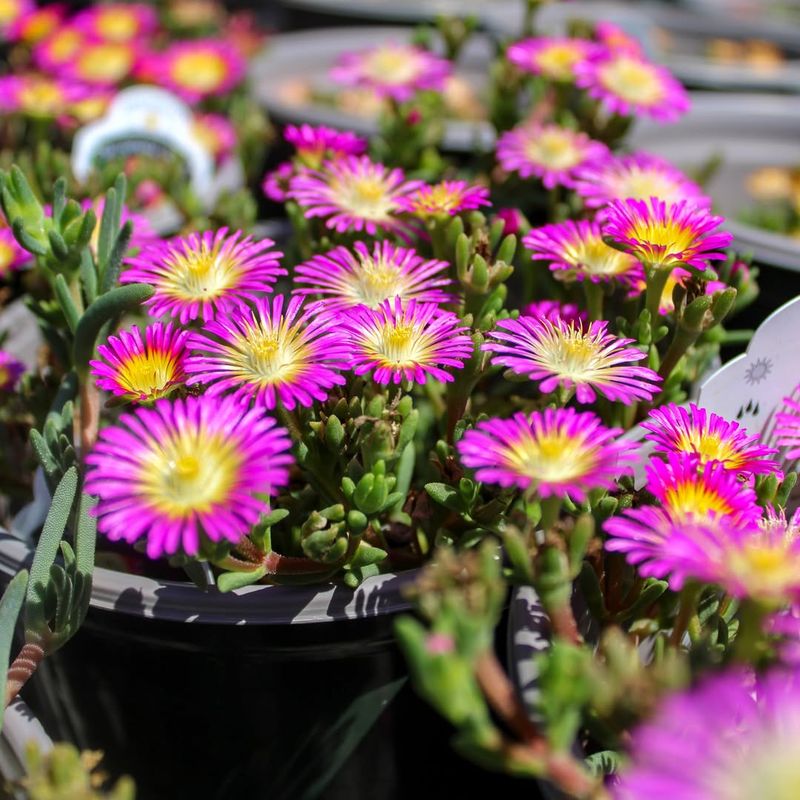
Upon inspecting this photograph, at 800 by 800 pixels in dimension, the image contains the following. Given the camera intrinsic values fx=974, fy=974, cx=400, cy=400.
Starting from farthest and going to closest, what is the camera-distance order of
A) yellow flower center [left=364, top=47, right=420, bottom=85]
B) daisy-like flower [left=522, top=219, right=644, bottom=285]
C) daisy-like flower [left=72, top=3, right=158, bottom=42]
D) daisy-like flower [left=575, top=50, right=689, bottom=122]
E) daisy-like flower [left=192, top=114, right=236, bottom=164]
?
1. daisy-like flower [left=72, top=3, right=158, bottom=42]
2. daisy-like flower [left=192, top=114, right=236, bottom=164]
3. yellow flower center [left=364, top=47, right=420, bottom=85]
4. daisy-like flower [left=575, top=50, right=689, bottom=122]
5. daisy-like flower [left=522, top=219, right=644, bottom=285]

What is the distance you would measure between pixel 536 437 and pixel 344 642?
0.19 m

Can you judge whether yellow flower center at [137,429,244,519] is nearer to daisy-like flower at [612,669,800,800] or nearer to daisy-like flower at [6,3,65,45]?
daisy-like flower at [612,669,800,800]

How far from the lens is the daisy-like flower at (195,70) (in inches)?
54.7

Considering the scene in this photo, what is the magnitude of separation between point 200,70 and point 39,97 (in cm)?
32

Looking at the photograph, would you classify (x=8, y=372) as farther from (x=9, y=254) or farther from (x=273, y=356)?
(x=273, y=356)

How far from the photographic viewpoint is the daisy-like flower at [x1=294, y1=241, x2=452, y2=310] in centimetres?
64

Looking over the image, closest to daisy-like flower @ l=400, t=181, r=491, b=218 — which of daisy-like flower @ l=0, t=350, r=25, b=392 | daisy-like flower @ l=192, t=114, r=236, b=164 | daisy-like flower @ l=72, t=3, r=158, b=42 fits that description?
daisy-like flower @ l=0, t=350, r=25, b=392

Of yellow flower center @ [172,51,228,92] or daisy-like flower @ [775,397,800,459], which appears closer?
daisy-like flower @ [775,397,800,459]

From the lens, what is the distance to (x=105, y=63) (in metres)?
1.37

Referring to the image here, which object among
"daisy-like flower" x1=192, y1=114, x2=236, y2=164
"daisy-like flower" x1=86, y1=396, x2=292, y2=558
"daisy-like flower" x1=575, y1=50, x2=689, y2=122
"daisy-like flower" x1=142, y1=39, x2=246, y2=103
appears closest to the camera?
"daisy-like flower" x1=86, y1=396, x2=292, y2=558

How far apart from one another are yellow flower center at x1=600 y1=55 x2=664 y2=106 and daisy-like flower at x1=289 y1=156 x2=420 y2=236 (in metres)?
0.30

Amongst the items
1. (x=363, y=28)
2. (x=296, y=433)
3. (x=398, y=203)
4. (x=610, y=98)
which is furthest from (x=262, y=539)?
(x=363, y=28)

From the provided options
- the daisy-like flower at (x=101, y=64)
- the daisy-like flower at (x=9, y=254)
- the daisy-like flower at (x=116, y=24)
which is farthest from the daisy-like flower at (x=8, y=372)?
the daisy-like flower at (x=116, y=24)

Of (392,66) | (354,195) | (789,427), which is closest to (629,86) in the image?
(392,66)
